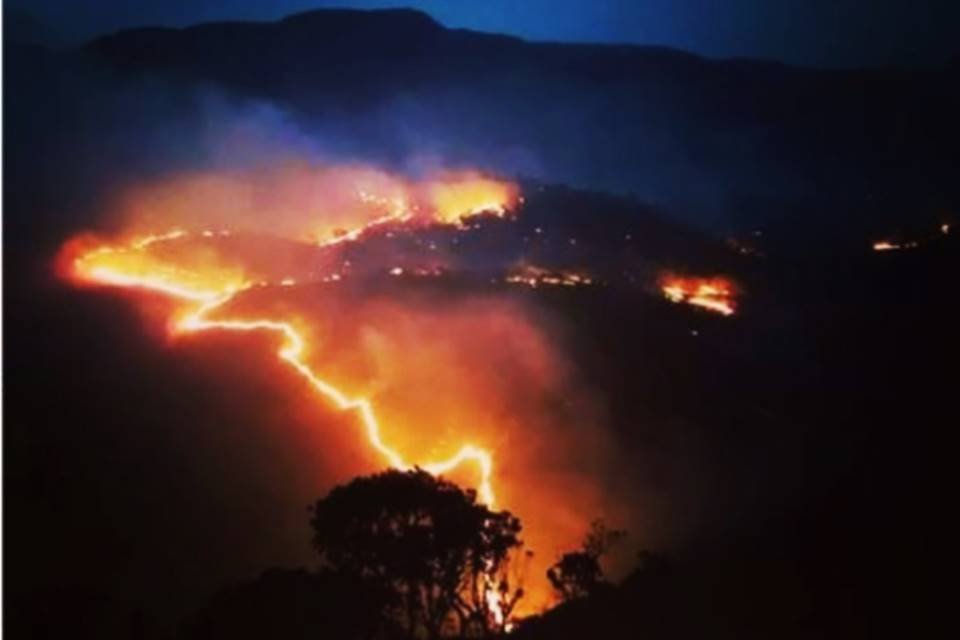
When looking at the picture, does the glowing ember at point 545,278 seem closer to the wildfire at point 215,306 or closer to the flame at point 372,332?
the flame at point 372,332

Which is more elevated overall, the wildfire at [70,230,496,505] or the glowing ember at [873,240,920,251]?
the glowing ember at [873,240,920,251]

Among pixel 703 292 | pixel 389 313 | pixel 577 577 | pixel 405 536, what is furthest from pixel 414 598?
pixel 703 292

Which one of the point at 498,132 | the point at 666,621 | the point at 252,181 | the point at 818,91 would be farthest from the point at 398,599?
the point at 818,91

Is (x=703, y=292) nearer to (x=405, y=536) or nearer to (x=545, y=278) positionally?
(x=545, y=278)

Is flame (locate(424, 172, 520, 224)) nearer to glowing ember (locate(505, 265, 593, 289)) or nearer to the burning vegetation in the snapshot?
the burning vegetation

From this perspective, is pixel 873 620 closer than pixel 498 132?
Yes

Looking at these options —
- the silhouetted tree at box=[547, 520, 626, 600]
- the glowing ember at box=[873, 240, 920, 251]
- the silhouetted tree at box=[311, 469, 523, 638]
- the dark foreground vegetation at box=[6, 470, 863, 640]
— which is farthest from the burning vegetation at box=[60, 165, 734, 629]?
the glowing ember at box=[873, 240, 920, 251]

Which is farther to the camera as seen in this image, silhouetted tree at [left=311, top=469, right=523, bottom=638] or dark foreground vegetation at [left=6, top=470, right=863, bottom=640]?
silhouetted tree at [left=311, top=469, right=523, bottom=638]

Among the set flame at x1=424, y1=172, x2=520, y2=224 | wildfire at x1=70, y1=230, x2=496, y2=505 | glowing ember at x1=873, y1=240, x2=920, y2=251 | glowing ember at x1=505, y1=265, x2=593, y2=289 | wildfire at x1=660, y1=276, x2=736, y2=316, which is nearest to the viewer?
wildfire at x1=70, y1=230, x2=496, y2=505

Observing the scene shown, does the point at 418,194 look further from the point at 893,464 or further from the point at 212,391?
the point at 893,464
